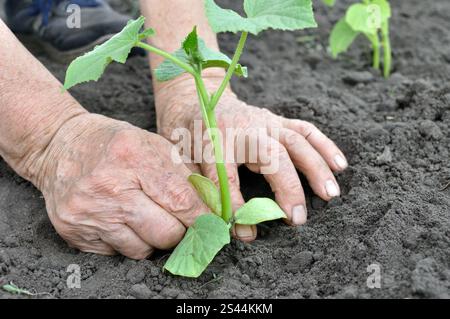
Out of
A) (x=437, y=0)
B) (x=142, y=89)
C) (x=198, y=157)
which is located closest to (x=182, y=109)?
(x=198, y=157)

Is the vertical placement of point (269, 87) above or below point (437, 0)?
below

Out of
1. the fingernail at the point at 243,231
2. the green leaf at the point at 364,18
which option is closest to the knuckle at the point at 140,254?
the fingernail at the point at 243,231

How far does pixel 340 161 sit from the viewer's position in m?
1.66

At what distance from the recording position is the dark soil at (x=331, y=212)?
51.9 inches

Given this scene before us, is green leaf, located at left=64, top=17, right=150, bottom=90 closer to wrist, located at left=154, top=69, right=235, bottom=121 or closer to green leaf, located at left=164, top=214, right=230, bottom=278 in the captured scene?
green leaf, located at left=164, top=214, right=230, bottom=278

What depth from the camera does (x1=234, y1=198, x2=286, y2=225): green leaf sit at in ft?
4.61

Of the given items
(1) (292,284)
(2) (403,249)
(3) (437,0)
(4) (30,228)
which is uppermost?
(3) (437,0)

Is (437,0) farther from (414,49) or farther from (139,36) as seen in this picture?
(139,36)

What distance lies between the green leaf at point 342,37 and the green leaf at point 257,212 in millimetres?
931

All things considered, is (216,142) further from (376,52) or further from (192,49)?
(376,52)

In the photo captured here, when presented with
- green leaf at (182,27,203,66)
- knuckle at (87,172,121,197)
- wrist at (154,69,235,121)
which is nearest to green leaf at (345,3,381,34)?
wrist at (154,69,235,121)

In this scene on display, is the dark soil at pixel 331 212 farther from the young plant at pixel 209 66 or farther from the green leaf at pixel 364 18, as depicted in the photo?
the green leaf at pixel 364 18

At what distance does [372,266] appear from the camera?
1306mm
